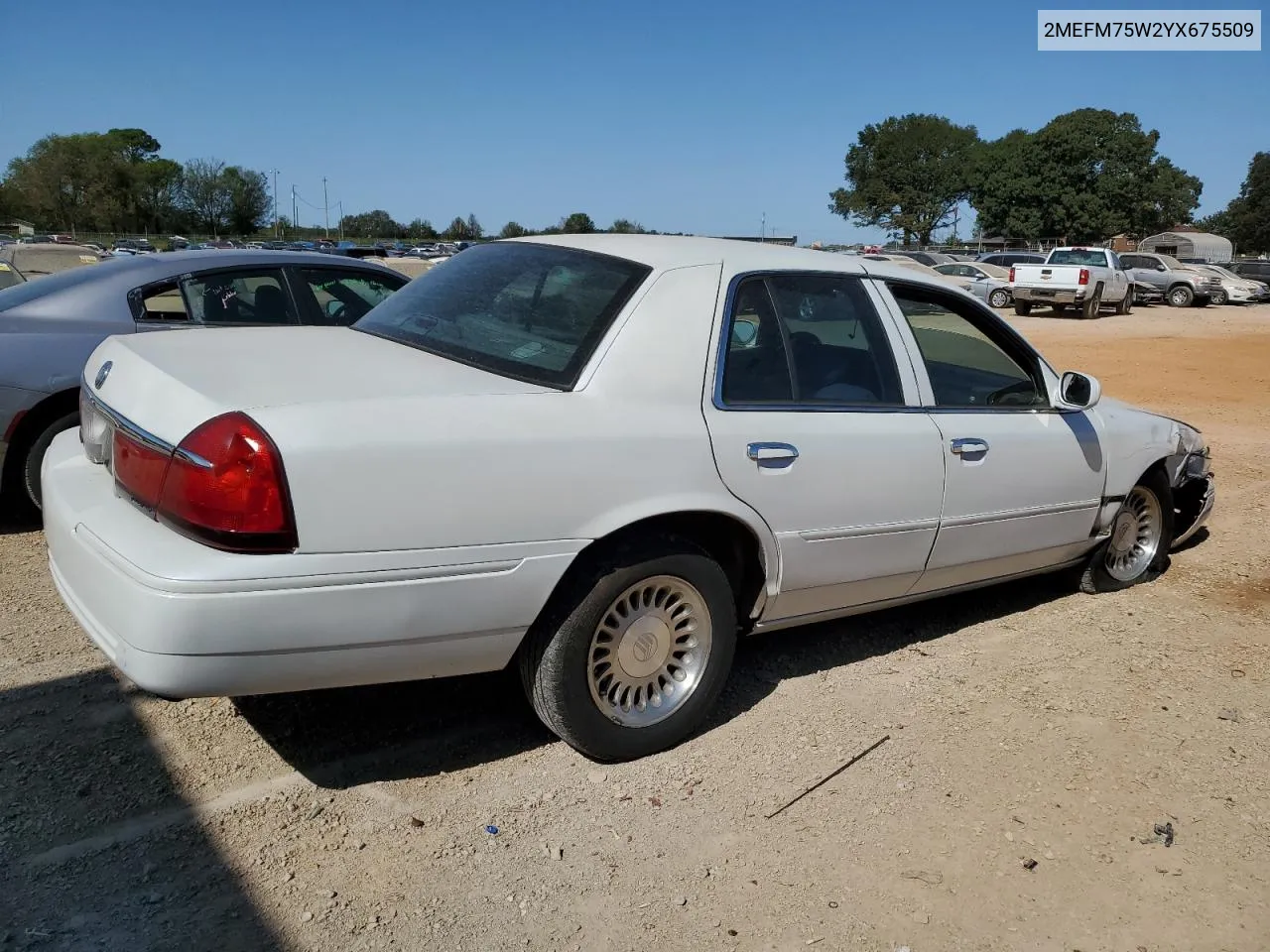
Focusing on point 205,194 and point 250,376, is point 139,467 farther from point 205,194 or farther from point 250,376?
point 205,194

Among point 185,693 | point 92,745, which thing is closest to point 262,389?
point 185,693

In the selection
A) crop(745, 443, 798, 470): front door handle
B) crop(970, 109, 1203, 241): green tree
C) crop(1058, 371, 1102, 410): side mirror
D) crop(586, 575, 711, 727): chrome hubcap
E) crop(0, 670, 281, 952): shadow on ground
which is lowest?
crop(0, 670, 281, 952): shadow on ground

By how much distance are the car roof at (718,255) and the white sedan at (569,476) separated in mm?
19

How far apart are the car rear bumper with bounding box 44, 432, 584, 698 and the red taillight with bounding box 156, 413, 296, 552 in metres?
0.05

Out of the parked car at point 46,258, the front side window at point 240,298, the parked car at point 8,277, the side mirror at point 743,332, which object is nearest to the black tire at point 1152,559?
the side mirror at point 743,332

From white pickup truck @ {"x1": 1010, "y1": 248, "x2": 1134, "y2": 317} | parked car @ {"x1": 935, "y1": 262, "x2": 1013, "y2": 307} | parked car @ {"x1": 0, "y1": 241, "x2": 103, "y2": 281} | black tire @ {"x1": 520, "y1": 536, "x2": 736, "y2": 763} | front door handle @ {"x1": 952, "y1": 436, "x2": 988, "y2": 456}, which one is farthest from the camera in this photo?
parked car @ {"x1": 935, "y1": 262, "x2": 1013, "y2": 307}

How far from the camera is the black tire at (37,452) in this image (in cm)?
508

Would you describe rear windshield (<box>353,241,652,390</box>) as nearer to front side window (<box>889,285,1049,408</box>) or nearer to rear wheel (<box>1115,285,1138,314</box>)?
front side window (<box>889,285,1049,408</box>)

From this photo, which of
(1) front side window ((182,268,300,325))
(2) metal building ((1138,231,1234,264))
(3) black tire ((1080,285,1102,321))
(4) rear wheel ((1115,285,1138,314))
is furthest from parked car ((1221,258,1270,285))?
(1) front side window ((182,268,300,325))

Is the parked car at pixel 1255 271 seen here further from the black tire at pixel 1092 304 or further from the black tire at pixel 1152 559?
the black tire at pixel 1152 559

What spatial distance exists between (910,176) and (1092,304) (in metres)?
62.4

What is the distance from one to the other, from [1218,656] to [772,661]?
1950 mm

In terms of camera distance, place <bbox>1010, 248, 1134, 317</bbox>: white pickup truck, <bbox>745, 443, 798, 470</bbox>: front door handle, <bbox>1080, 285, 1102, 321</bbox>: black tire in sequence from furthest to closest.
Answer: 1. <bbox>1080, 285, 1102, 321</bbox>: black tire
2. <bbox>1010, 248, 1134, 317</bbox>: white pickup truck
3. <bbox>745, 443, 798, 470</bbox>: front door handle

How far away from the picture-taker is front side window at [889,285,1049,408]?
13.3 ft
